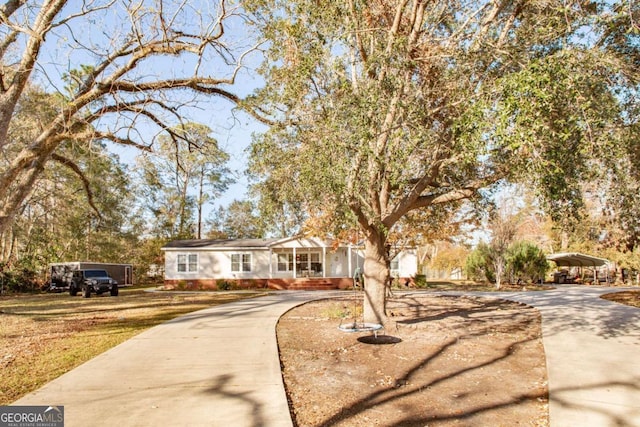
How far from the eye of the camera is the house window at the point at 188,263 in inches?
1187

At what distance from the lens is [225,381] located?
5750 millimetres

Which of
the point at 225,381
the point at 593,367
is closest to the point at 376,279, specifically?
the point at 593,367

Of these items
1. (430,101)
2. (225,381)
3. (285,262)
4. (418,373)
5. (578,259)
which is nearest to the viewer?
(225,381)

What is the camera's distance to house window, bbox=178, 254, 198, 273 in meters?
30.1

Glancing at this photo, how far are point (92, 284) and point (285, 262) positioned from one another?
12245 millimetres

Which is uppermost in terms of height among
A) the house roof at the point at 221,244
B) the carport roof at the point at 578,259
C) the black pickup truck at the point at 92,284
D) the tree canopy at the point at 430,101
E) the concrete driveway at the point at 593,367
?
the tree canopy at the point at 430,101

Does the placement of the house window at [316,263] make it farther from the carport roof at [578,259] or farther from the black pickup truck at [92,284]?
the carport roof at [578,259]

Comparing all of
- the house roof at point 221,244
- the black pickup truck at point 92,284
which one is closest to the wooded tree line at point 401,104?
the black pickup truck at point 92,284

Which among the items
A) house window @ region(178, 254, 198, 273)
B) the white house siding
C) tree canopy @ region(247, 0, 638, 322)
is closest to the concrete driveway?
tree canopy @ region(247, 0, 638, 322)

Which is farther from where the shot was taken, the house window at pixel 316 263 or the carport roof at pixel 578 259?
the house window at pixel 316 263

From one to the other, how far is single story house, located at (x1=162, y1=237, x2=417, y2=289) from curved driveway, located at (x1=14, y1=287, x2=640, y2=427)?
19.0 metres

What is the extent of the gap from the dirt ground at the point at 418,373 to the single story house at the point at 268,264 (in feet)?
56.2

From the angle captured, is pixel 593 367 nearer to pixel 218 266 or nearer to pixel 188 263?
pixel 218 266

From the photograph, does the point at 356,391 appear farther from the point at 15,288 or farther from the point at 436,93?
the point at 15,288
